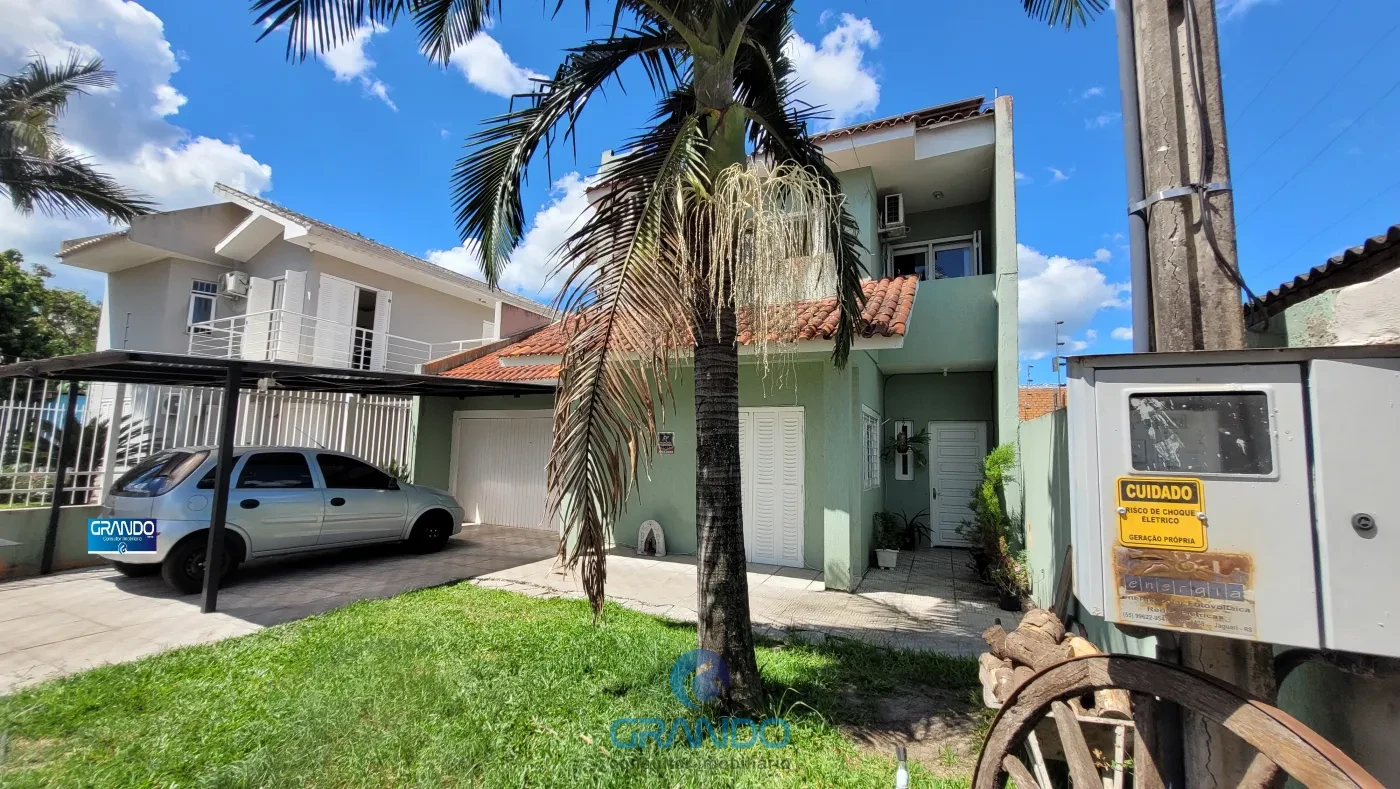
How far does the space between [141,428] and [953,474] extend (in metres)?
14.2

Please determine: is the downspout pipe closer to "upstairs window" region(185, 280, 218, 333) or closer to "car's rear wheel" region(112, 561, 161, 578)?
"car's rear wheel" region(112, 561, 161, 578)

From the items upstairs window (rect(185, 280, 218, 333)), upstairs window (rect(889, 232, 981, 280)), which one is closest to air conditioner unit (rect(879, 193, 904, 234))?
upstairs window (rect(889, 232, 981, 280))

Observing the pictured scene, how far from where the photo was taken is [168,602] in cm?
622

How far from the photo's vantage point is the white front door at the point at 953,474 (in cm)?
1011

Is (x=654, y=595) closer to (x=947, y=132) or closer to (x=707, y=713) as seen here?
(x=707, y=713)

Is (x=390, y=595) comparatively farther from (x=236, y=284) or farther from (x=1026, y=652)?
(x=236, y=284)

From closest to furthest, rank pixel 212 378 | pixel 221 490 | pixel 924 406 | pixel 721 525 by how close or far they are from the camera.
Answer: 1. pixel 721 525
2. pixel 221 490
3. pixel 212 378
4. pixel 924 406

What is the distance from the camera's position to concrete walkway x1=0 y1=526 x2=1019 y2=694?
5.12 metres

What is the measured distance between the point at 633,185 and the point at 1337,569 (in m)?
3.73

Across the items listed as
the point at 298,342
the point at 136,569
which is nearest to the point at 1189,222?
the point at 136,569

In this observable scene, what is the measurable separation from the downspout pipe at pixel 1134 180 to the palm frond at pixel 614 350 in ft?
7.14

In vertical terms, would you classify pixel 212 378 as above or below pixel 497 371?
below

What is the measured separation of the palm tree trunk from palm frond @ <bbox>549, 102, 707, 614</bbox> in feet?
1.52

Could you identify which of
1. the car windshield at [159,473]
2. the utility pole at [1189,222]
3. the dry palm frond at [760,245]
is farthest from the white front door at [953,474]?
the car windshield at [159,473]
